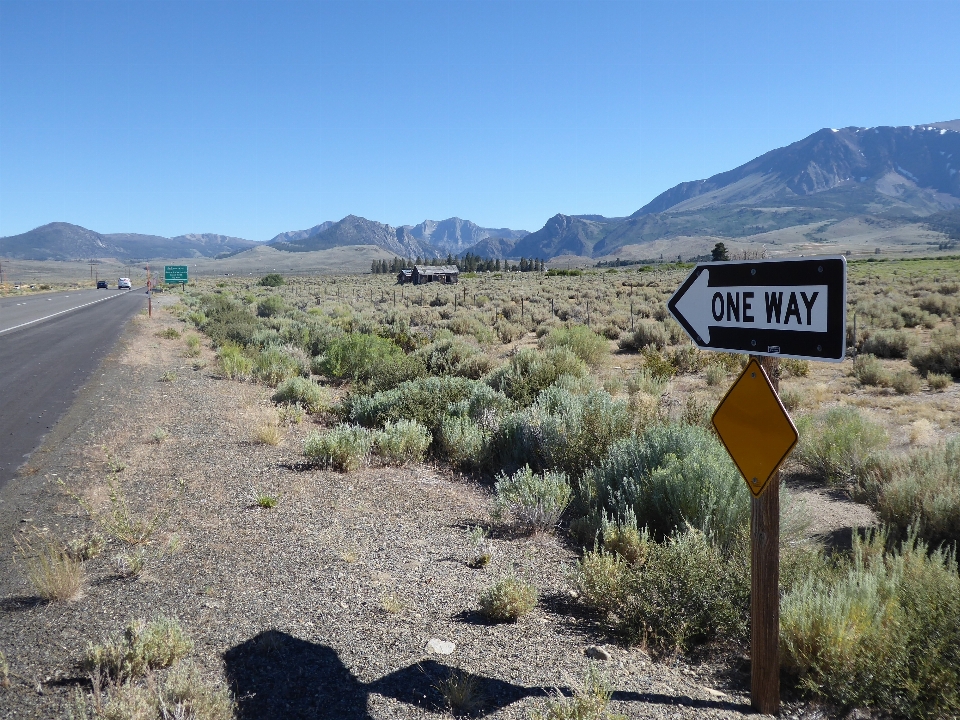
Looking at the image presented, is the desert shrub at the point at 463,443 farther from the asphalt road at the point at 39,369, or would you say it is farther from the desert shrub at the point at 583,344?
the desert shrub at the point at 583,344

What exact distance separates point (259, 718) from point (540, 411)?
5.77 metres

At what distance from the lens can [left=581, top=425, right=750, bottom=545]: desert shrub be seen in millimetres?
5363

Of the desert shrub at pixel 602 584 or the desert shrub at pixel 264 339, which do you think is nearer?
the desert shrub at pixel 602 584

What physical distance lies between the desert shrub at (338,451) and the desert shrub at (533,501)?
202cm

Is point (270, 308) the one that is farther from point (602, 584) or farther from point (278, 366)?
point (602, 584)

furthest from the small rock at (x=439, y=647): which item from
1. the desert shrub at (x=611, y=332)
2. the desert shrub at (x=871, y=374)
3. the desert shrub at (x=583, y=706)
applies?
the desert shrub at (x=611, y=332)

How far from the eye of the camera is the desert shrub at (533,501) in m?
5.89

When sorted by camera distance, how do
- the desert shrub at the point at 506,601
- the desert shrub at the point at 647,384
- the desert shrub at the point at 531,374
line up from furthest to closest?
the desert shrub at the point at 647,384, the desert shrub at the point at 531,374, the desert shrub at the point at 506,601

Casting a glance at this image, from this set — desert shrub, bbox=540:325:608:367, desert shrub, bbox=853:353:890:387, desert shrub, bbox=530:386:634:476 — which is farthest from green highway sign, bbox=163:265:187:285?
desert shrub, bbox=530:386:634:476

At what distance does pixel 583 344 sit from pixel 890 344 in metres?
8.86

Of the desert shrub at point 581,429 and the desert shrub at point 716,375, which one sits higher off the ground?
the desert shrub at point 581,429

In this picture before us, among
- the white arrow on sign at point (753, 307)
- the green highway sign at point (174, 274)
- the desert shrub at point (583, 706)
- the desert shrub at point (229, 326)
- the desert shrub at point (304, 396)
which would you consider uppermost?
the green highway sign at point (174, 274)

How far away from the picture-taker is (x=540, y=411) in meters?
8.54

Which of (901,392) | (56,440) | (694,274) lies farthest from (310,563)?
(901,392)
